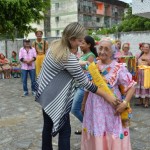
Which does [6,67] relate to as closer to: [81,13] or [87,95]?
[87,95]

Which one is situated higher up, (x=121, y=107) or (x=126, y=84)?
(x=126, y=84)

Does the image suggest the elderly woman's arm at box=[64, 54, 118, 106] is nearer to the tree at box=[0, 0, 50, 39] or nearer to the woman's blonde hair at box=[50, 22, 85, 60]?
the woman's blonde hair at box=[50, 22, 85, 60]

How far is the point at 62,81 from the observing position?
11.2 feet

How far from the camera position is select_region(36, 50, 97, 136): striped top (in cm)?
337

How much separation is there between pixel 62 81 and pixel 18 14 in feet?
51.1

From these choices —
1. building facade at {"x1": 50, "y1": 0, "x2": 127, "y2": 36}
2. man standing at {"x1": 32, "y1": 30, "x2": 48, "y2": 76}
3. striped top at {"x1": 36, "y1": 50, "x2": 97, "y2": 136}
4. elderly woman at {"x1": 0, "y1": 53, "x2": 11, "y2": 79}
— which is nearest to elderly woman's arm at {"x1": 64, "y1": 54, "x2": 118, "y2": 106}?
striped top at {"x1": 36, "y1": 50, "x2": 97, "y2": 136}

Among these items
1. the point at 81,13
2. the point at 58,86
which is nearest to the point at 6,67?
the point at 58,86

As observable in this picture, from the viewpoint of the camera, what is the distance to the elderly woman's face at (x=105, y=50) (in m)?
3.74

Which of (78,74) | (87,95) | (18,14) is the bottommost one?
(87,95)

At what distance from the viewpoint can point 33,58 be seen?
986 centimetres

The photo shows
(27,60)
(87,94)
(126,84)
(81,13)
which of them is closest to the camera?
(126,84)

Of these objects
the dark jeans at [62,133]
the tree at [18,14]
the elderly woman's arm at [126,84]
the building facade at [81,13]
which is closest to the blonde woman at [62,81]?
the dark jeans at [62,133]

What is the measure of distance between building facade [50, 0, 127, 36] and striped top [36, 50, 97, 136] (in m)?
51.3

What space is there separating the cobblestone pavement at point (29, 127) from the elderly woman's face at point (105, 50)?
1726 mm
